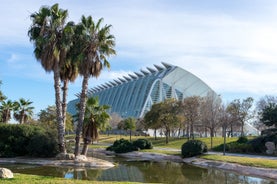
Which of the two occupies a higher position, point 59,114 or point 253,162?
point 59,114

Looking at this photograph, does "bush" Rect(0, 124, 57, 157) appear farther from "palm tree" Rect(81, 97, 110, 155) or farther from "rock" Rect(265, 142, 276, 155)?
"rock" Rect(265, 142, 276, 155)

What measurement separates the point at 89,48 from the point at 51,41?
11.9ft

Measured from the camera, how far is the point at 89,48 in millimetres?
34469

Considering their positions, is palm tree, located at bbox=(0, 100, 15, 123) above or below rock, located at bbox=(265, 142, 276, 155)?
above

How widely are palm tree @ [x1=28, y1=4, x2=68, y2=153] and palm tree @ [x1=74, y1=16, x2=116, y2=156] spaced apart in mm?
1633

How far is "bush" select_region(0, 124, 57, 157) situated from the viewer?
116 feet

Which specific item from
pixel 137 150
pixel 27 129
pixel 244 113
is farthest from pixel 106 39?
pixel 244 113

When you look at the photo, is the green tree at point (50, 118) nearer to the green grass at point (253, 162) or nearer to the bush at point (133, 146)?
the bush at point (133, 146)

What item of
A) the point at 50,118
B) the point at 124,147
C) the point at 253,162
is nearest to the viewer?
the point at 253,162

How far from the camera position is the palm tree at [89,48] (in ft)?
113

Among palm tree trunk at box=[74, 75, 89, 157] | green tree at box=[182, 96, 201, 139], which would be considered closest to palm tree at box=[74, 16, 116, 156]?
palm tree trunk at box=[74, 75, 89, 157]

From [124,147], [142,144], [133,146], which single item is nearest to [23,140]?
[124,147]

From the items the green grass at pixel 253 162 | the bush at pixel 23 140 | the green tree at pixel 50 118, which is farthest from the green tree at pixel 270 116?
the green tree at pixel 50 118

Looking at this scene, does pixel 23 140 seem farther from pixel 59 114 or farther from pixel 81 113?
Answer: pixel 81 113
